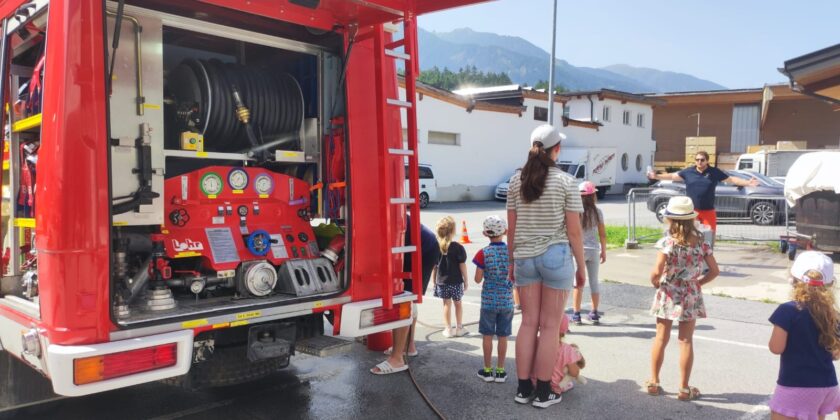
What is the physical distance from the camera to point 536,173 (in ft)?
14.0

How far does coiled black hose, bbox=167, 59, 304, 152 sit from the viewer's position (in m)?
4.41

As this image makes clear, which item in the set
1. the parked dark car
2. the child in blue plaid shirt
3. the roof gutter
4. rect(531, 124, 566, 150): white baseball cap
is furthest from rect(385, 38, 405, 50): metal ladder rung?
the parked dark car

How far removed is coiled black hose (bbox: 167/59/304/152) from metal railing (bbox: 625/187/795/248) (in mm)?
9159

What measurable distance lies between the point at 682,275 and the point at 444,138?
2355 cm

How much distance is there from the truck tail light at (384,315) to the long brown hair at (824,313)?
7.67 feet

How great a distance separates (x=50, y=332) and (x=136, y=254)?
905 millimetres

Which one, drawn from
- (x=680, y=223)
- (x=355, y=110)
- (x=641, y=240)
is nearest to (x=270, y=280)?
(x=355, y=110)

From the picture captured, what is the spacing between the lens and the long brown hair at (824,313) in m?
3.17

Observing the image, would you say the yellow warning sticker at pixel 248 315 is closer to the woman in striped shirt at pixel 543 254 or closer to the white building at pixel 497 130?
the woman in striped shirt at pixel 543 254

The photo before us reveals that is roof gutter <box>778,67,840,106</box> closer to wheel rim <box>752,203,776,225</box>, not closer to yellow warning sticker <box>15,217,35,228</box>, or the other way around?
wheel rim <box>752,203,776,225</box>

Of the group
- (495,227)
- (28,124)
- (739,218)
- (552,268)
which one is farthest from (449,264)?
(739,218)

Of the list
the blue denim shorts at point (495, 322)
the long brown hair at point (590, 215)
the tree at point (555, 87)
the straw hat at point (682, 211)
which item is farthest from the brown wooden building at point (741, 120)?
the blue denim shorts at point (495, 322)

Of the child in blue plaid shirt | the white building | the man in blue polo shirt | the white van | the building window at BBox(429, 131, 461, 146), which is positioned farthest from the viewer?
the building window at BBox(429, 131, 461, 146)

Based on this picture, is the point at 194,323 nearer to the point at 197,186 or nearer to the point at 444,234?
the point at 197,186
